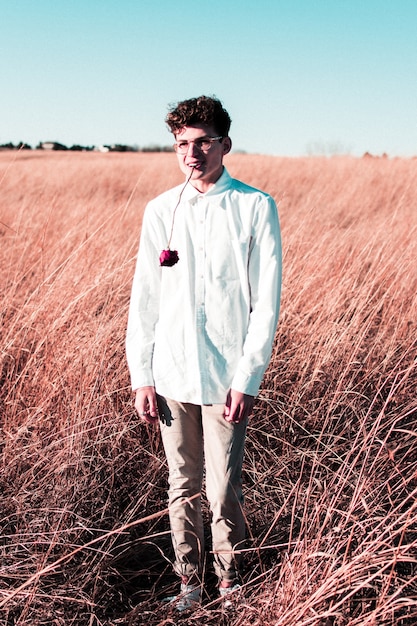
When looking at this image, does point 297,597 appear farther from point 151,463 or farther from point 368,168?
point 368,168

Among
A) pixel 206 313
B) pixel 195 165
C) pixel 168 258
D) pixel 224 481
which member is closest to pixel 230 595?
pixel 224 481

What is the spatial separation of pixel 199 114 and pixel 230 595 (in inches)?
50.2

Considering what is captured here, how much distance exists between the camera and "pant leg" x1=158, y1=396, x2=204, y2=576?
60.4 inches

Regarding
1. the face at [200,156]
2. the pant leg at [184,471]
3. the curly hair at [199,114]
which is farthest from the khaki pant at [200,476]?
the curly hair at [199,114]

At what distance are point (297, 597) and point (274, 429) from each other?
2.82ft

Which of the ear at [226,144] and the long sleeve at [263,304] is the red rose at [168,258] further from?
the ear at [226,144]

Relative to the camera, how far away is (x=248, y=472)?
6.68 ft

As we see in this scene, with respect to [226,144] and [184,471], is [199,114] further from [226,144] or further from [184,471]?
[184,471]

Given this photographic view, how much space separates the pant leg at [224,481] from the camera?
147cm

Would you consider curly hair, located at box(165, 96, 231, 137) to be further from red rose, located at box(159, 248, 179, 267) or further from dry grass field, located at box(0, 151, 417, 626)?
dry grass field, located at box(0, 151, 417, 626)

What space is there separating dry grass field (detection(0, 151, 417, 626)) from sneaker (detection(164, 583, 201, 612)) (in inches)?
1.6

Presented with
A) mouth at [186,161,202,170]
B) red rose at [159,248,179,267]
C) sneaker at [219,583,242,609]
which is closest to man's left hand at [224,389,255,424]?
red rose at [159,248,179,267]

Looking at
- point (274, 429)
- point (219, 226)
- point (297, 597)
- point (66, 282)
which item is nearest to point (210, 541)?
point (274, 429)

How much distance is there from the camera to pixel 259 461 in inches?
81.7
